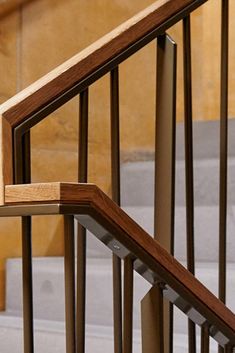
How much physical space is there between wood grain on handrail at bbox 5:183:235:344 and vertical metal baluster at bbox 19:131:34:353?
0.08m

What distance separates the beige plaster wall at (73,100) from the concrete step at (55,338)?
315 mm

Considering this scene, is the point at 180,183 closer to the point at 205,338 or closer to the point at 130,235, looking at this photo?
the point at 205,338

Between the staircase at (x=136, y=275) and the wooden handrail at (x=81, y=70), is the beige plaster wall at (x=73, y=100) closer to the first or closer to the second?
the staircase at (x=136, y=275)

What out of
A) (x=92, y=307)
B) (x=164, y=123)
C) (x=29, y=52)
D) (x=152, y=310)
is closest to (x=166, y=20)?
(x=164, y=123)

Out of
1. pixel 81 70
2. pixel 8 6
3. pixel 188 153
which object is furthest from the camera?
pixel 8 6

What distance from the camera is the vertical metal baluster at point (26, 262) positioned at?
33.1 inches

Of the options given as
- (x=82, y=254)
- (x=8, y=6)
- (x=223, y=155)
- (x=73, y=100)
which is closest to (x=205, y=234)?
(x=73, y=100)

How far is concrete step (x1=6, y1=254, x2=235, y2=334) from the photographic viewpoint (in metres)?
1.76

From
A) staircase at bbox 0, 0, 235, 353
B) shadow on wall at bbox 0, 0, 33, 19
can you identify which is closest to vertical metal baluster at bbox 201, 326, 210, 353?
staircase at bbox 0, 0, 235, 353

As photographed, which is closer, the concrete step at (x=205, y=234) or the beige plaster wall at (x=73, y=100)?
the concrete step at (x=205, y=234)

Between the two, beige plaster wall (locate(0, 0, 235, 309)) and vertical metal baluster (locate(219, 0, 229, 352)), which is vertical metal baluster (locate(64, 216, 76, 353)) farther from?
beige plaster wall (locate(0, 0, 235, 309))

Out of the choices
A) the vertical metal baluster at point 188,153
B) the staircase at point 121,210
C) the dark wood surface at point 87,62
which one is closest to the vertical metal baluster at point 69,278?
the staircase at point 121,210

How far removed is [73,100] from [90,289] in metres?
0.81

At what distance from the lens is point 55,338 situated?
1738 millimetres
